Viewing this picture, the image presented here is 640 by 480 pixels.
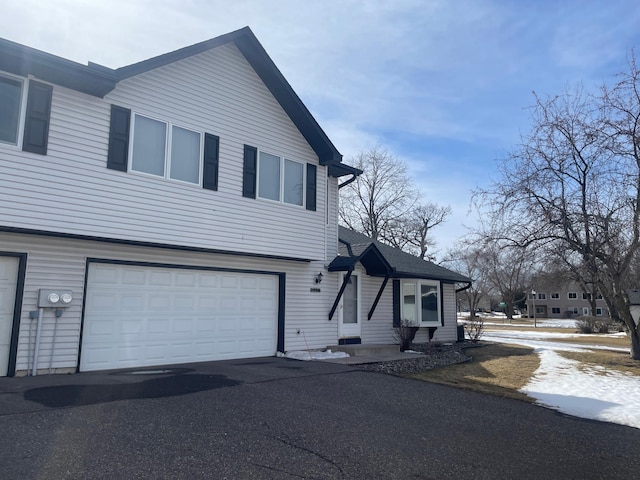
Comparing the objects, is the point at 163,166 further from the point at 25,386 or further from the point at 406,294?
the point at 406,294

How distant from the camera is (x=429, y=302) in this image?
15898 mm

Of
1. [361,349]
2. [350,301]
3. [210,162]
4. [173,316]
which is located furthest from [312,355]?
[210,162]

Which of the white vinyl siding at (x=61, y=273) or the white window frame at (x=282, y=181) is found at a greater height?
the white window frame at (x=282, y=181)

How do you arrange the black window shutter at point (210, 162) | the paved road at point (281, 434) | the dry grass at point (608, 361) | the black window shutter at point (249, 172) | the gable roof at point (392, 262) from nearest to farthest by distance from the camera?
the paved road at point (281, 434), the black window shutter at point (210, 162), the black window shutter at point (249, 172), the dry grass at point (608, 361), the gable roof at point (392, 262)

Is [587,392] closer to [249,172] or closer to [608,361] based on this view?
[608,361]

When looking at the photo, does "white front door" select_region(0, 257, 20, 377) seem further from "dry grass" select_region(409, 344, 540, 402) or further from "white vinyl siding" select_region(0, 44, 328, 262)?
"dry grass" select_region(409, 344, 540, 402)

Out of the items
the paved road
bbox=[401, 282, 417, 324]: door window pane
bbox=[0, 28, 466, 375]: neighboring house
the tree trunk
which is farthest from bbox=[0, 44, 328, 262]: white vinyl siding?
the tree trunk

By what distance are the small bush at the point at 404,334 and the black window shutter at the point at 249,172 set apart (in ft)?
21.5

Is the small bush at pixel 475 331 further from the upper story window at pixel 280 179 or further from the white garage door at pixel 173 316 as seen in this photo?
the upper story window at pixel 280 179

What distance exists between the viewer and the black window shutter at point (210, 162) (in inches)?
387

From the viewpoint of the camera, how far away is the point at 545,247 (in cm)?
1398

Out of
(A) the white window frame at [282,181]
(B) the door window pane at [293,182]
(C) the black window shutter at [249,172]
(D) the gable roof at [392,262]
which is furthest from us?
(D) the gable roof at [392,262]

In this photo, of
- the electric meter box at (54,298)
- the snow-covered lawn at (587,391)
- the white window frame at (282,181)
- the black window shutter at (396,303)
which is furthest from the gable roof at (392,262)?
the electric meter box at (54,298)

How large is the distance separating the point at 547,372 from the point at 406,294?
199 inches
